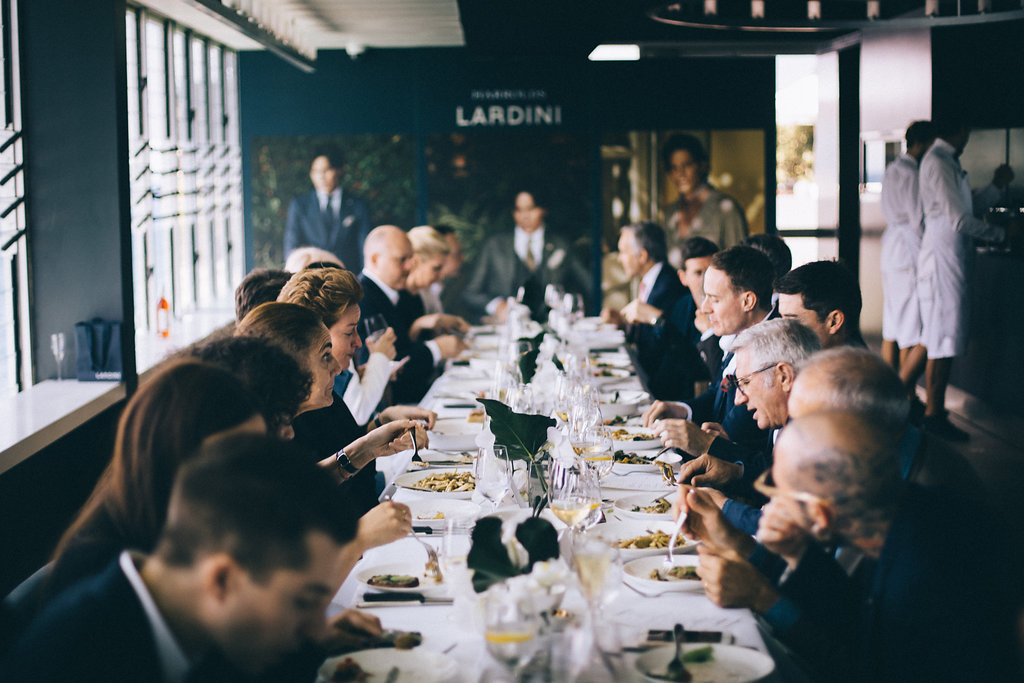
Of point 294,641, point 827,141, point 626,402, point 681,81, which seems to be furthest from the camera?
point 827,141

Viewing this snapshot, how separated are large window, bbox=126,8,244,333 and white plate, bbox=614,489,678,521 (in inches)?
207

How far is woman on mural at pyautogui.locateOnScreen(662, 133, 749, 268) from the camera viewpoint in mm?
9078

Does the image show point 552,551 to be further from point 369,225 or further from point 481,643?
point 369,225

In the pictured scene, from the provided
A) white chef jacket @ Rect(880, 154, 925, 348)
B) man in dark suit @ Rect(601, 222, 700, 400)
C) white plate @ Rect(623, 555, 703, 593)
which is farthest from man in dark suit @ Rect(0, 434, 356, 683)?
white chef jacket @ Rect(880, 154, 925, 348)

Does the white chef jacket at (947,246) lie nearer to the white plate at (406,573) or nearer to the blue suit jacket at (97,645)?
the white plate at (406,573)

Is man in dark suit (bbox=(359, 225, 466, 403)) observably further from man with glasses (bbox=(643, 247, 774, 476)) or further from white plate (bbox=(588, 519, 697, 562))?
white plate (bbox=(588, 519, 697, 562))

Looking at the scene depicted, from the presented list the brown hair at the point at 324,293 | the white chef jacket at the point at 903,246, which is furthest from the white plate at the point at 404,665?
the white chef jacket at the point at 903,246

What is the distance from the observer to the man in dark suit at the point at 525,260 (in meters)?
9.17

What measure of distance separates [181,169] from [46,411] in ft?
12.7

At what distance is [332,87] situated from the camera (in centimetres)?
918

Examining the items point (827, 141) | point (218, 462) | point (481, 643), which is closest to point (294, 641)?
point (218, 462)

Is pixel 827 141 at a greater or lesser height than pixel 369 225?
greater

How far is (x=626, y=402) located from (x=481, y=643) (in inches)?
102

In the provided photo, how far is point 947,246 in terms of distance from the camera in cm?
764
